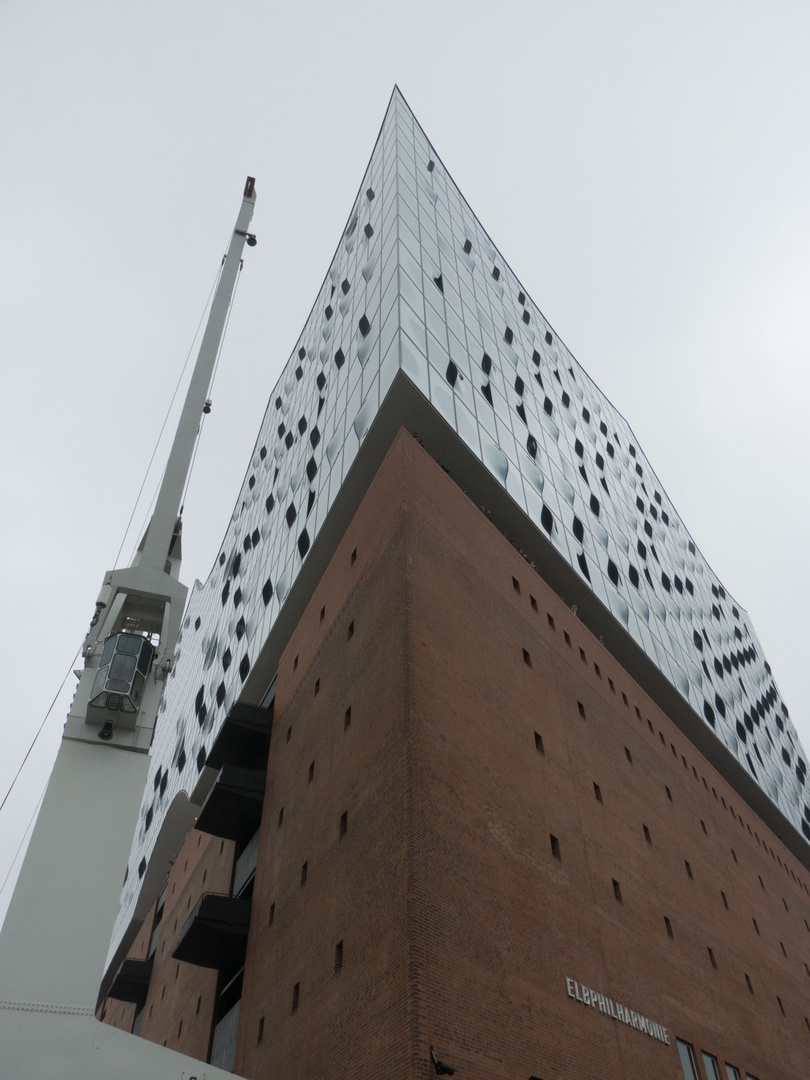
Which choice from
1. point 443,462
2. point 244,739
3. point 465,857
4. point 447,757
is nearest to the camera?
point 465,857

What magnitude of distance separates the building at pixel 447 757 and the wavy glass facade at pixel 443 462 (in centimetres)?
16

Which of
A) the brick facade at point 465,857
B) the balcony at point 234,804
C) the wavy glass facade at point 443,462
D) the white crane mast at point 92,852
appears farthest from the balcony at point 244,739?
the white crane mast at point 92,852

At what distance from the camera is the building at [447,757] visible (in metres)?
11.5

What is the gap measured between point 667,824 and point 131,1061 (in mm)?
13740

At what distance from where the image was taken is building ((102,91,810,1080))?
11531mm

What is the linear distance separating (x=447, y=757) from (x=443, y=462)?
8548 millimetres

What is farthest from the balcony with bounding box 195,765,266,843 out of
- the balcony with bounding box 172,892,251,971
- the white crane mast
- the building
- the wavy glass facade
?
the white crane mast

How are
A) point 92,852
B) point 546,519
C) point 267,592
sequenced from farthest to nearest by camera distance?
point 267,592 → point 546,519 → point 92,852

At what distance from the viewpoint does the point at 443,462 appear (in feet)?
63.6

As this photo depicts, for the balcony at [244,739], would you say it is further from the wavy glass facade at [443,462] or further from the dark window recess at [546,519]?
the dark window recess at [546,519]

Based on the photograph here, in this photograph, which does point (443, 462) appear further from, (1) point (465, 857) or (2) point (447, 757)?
(1) point (465, 857)

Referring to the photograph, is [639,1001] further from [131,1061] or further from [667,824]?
[131,1061]

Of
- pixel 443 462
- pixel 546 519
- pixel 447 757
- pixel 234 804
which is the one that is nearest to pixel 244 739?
pixel 234 804

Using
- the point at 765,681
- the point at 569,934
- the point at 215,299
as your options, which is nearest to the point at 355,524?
the point at 215,299
